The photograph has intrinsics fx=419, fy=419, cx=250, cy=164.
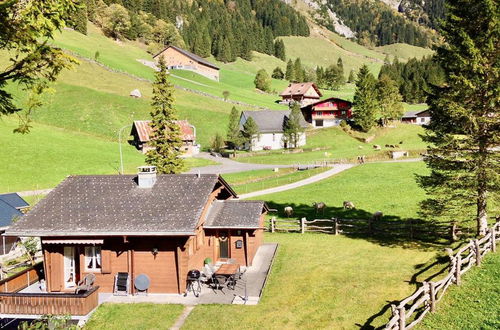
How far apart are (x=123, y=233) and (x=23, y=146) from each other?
50317 millimetres

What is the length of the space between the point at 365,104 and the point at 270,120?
20.1m

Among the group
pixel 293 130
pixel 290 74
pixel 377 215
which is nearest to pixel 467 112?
pixel 377 215

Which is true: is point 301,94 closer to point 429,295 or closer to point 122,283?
point 122,283

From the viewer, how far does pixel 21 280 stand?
22.5 m

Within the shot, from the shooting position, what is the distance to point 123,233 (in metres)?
20.7

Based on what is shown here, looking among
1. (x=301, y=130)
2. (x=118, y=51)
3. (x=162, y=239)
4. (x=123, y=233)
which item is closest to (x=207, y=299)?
(x=162, y=239)

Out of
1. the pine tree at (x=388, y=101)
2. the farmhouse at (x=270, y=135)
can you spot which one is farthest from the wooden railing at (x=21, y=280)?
the pine tree at (x=388, y=101)

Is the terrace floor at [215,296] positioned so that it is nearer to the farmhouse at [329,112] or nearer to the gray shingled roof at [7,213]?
the gray shingled roof at [7,213]

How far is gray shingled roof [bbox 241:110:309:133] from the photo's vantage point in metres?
87.4

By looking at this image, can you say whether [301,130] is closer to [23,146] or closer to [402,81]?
[23,146]

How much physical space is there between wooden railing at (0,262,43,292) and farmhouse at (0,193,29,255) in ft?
21.3

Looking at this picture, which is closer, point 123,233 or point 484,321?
point 484,321

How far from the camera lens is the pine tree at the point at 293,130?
3214 inches

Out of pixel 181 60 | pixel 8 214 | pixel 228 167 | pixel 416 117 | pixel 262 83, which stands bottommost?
pixel 8 214
